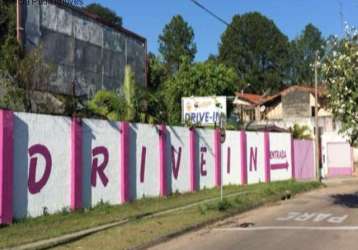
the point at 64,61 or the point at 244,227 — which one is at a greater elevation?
the point at 64,61

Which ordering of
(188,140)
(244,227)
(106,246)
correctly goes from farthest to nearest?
(188,140), (244,227), (106,246)

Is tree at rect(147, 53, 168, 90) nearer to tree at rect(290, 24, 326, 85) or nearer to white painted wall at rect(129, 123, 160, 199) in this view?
white painted wall at rect(129, 123, 160, 199)

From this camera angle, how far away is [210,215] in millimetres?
16953

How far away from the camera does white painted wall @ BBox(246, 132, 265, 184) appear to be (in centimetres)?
3031

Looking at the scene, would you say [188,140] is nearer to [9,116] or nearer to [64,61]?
[64,61]

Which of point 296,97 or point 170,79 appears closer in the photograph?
point 170,79

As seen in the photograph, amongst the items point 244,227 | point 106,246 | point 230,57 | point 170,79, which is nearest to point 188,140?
point 244,227

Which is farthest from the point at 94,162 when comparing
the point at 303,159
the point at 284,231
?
the point at 303,159

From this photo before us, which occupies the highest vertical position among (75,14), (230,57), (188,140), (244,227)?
(230,57)

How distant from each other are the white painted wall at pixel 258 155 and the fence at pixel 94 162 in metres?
2.23

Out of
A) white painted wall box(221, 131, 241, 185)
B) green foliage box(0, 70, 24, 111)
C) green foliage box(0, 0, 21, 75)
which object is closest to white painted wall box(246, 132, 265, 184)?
white painted wall box(221, 131, 241, 185)

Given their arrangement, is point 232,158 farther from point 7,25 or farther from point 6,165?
point 6,165

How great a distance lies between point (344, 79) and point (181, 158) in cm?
721

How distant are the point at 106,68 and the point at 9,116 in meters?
18.9
